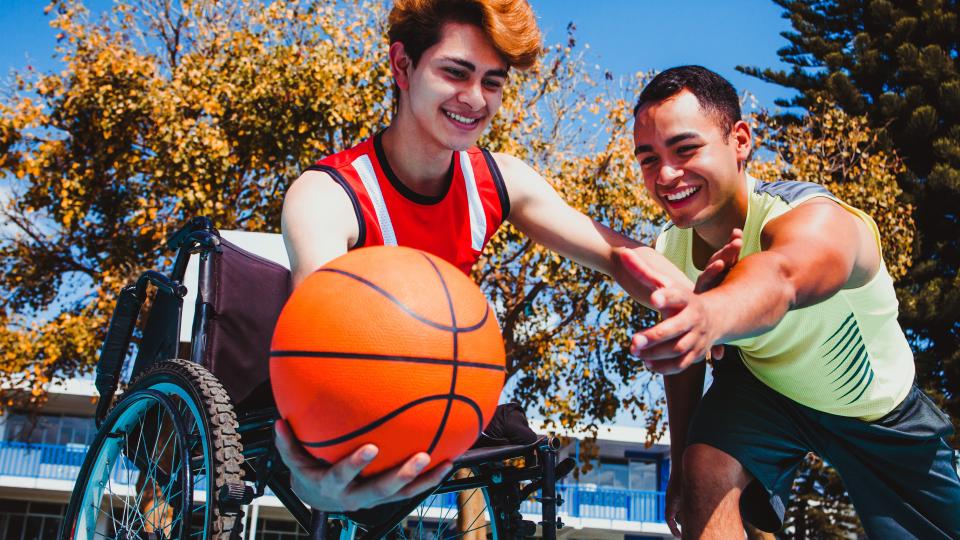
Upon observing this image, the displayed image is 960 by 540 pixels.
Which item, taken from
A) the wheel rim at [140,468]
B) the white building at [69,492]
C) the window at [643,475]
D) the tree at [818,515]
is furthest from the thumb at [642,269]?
the window at [643,475]

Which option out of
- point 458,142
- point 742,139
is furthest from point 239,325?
point 742,139

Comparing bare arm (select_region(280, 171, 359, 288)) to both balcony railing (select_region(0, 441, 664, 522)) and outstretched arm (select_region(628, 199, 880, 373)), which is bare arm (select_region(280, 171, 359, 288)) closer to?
outstretched arm (select_region(628, 199, 880, 373))

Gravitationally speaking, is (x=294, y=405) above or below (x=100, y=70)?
below

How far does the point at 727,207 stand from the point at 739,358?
0.67 metres

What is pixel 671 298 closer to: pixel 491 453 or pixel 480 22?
pixel 491 453

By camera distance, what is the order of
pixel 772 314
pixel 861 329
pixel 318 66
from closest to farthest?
1. pixel 772 314
2. pixel 861 329
3. pixel 318 66

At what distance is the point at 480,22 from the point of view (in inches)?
116

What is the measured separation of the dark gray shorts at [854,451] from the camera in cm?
311

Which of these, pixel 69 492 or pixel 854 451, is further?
pixel 69 492

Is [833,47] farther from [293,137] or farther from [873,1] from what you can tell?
[293,137]

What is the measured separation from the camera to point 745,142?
10.3 feet

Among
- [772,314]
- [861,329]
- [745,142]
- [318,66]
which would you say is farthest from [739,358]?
[318,66]

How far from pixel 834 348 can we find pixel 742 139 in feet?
2.81

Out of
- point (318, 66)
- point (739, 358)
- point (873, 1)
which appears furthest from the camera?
point (873, 1)
